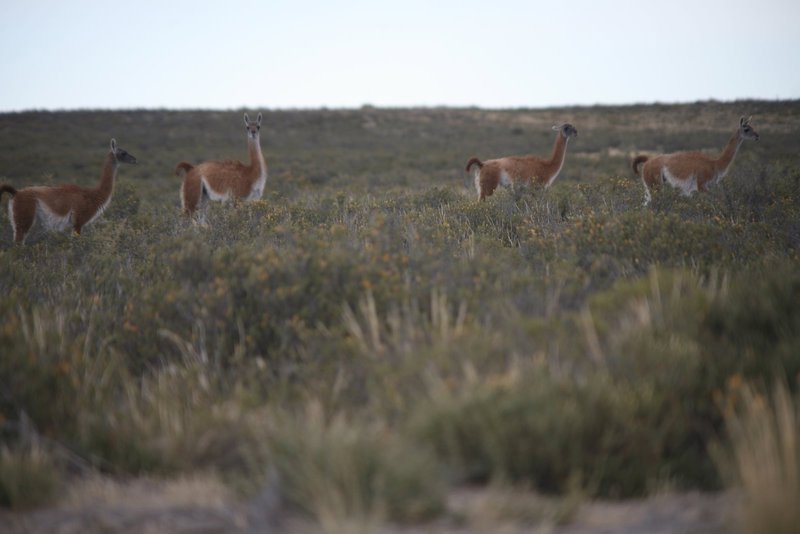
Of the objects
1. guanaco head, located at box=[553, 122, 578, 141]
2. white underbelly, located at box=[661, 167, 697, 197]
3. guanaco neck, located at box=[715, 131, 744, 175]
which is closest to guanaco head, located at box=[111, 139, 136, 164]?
guanaco head, located at box=[553, 122, 578, 141]

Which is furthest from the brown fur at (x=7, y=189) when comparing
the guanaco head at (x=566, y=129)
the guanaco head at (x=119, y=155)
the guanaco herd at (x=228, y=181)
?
the guanaco head at (x=566, y=129)

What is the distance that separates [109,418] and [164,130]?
44582 mm

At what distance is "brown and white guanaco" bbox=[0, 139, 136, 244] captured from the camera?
28.7ft

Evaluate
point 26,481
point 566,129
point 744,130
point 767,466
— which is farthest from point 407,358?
point 744,130

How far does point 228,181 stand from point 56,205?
8.65ft

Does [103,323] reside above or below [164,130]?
below

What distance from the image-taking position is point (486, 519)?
216 centimetres

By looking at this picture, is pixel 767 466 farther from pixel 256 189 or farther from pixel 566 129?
pixel 566 129

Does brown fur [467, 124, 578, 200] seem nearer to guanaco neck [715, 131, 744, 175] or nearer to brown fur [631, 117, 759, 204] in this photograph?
brown fur [631, 117, 759, 204]

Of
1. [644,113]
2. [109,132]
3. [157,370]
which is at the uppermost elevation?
[644,113]

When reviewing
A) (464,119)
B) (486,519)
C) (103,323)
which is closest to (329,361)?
(486,519)

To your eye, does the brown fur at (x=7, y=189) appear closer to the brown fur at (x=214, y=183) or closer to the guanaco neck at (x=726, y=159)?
the brown fur at (x=214, y=183)

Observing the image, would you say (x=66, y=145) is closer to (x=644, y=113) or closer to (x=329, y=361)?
(x=329, y=361)

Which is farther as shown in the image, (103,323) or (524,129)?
(524,129)
